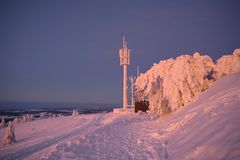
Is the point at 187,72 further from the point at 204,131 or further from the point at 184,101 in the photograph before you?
the point at 204,131

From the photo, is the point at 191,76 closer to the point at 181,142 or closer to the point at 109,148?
the point at 181,142

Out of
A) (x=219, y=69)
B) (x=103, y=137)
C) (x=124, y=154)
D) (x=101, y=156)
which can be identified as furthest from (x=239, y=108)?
(x=219, y=69)

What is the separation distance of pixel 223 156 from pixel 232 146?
0.39 meters

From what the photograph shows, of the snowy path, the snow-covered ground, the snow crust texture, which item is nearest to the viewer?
the snow-covered ground

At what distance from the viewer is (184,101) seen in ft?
71.6

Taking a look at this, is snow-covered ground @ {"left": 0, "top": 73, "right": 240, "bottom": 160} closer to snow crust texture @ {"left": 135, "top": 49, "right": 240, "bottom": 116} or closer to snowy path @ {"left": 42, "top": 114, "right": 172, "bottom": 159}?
snowy path @ {"left": 42, "top": 114, "right": 172, "bottom": 159}

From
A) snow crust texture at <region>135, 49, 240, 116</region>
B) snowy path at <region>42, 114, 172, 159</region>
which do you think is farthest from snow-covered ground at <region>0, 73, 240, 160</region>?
snow crust texture at <region>135, 49, 240, 116</region>

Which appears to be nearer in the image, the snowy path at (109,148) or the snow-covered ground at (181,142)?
the snow-covered ground at (181,142)

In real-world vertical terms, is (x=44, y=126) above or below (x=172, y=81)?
below

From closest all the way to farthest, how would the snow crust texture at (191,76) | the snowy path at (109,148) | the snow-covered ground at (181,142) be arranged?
the snow-covered ground at (181,142) < the snowy path at (109,148) < the snow crust texture at (191,76)

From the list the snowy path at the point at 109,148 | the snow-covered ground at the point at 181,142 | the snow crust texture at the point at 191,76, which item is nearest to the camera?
the snow-covered ground at the point at 181,142

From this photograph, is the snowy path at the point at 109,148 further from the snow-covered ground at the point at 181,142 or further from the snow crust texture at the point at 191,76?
the snow crust texture at the point at 191,76

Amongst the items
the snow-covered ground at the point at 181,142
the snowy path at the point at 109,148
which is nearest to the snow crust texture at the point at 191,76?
the snow-covered ground at the point at 181,142

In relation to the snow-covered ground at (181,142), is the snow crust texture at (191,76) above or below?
above
